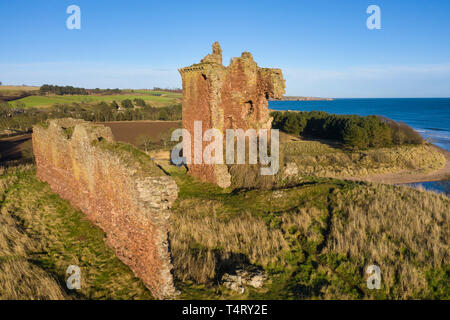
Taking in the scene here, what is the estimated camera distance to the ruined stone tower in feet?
44.6

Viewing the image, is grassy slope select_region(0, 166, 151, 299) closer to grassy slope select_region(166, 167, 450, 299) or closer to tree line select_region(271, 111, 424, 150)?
grassy slope select_region(166, 167, 450, 299)

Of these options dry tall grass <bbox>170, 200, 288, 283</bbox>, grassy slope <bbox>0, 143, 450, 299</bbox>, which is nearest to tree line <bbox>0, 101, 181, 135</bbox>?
grassy slope <bbox>0, 143, 450, 299</bbox>

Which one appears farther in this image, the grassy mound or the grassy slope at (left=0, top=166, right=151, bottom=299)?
the grassy mound

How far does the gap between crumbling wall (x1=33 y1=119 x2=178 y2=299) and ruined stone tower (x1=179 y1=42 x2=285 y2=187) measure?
6.04 meters

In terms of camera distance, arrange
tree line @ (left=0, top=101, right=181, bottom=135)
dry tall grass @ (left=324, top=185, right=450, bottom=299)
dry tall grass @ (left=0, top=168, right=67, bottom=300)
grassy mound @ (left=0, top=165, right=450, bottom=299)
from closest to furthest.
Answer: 1. dry tall grass @ (left=0, top=168, right=67, bottom=300)
2. grassy mound @ (left=0, top=165, right=450, bottom=299)
3. dry tall grass @ (left=324, top=185, right=450, bottom=299)
4. tree line @ (left=0, top=101, right=181, bottom=135)

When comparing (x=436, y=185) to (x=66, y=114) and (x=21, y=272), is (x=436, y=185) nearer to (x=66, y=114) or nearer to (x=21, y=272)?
(x=21, y=272)

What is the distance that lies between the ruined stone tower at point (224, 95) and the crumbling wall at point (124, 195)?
6039mm

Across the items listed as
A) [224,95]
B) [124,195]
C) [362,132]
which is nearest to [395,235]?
[124,195]

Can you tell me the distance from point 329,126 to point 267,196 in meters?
31.5

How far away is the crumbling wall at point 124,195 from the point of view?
19.1 feet

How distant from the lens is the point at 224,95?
15766 mm

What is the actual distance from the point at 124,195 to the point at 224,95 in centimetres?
1049

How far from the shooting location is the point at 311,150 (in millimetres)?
33781

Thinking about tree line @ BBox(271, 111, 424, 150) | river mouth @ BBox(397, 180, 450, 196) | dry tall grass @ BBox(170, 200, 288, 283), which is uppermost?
tree line @ BBox(271, 111, 424, 150)
